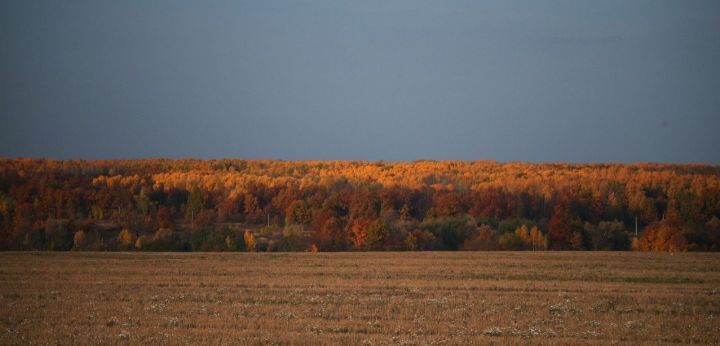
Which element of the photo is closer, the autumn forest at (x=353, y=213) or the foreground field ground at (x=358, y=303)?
the foreground field ground at (x=358, y=303)

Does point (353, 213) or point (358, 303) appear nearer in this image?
point (358, 303)

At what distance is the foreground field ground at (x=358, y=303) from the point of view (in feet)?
66.4

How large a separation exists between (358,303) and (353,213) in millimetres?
71241

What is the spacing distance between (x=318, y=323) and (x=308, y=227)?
3025 inches

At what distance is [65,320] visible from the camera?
876 inches

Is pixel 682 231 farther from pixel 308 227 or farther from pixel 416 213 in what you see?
pixel 308 227

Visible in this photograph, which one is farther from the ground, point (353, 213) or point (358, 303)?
point (353, 213)

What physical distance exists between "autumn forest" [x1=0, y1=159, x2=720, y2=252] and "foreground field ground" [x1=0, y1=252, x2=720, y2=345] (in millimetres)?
34910

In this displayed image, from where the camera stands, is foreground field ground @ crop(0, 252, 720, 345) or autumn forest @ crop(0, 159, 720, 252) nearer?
foreground field ground @ crop(0, 252, 720, 345)

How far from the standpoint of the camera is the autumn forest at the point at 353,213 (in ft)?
256

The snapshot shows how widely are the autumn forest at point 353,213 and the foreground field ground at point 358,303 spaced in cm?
3491

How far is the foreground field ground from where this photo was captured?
20250mm

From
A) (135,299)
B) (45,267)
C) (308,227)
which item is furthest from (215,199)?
(135,299)

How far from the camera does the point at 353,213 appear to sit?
3846 inches
